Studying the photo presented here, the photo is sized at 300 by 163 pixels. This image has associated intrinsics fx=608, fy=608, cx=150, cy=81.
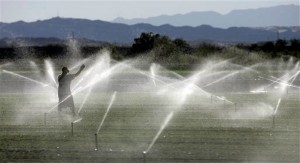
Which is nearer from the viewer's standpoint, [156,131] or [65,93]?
[156,131]

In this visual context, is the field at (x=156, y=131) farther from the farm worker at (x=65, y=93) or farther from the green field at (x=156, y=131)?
the farm worker at (x=65, y=93)

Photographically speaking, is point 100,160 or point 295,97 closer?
point 100,160

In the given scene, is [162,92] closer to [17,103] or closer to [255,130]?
[17,103]

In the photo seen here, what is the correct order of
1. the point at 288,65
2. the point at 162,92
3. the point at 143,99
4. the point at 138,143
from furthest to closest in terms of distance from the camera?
the point at 288,65
the point at 162,92
the point at 143,99
the point at 138,143

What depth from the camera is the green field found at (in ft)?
45.6

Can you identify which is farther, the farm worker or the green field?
the farm worker

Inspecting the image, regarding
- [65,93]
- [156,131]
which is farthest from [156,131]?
[65,93]

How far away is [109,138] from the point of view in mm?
16438

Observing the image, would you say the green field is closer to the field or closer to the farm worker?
the field

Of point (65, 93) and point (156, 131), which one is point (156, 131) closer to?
point (156, 131)

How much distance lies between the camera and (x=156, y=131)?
17.6m

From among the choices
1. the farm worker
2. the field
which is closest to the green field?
the field

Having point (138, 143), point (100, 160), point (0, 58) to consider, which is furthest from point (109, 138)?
point (0, 58)

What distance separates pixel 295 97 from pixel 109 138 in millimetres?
14889
